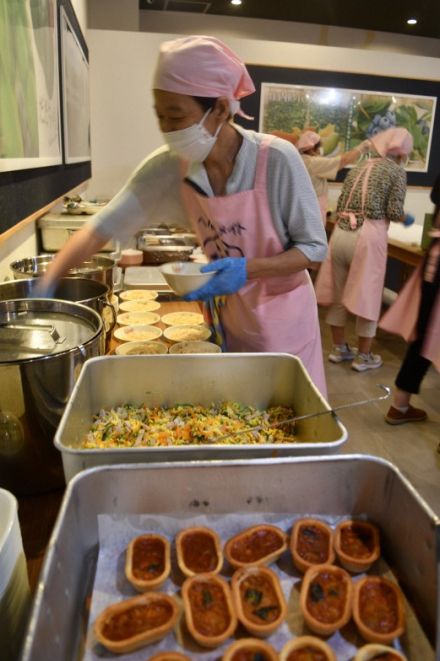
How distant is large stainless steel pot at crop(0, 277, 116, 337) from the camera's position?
1.49 m

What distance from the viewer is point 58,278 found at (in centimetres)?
152

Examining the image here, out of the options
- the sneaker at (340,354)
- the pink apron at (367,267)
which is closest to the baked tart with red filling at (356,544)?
the pink apron at (367,267)

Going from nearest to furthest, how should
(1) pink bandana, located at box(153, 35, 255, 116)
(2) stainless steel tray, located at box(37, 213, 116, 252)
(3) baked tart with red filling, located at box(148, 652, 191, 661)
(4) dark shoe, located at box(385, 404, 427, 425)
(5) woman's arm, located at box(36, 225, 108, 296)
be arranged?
1. (3) baked tart with red filling, located at box(148, 652, 191, 661)
2. (1) pink bandana, located at box(153, 35, 255, 116)
3. (5) woman's arm, located at box(36, 225, 108, 296)
4. (2) stainless steel tray, located at box(37, 213, 116, 252)
5. (4) dark shoe, located at box(385, 404, 427, 425)

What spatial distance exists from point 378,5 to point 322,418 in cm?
585

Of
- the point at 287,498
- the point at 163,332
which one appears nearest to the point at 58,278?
the point at 163,332

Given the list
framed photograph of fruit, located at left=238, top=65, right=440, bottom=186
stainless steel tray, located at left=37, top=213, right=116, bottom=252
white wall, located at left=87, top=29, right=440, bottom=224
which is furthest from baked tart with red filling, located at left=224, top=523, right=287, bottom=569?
framed photograph of fruit, located at left=238, top=65, right=440, bottom=186

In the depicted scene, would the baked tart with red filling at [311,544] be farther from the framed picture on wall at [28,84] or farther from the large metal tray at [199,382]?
the framed picture on wall at [28,84]

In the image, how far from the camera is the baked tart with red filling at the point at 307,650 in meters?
0.61

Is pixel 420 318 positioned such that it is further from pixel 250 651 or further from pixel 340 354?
pixel 250 651

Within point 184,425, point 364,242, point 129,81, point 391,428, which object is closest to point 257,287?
point 184,425

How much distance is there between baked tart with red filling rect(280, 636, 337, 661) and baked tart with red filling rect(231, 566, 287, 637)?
3cm

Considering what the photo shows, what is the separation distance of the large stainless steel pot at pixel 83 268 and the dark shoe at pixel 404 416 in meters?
1.93

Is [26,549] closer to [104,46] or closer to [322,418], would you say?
[322,418]

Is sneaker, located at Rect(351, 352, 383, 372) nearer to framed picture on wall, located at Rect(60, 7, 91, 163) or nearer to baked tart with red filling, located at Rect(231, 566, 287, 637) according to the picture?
framed picture on wall, located at Rect(60, 7, 91, 163)
